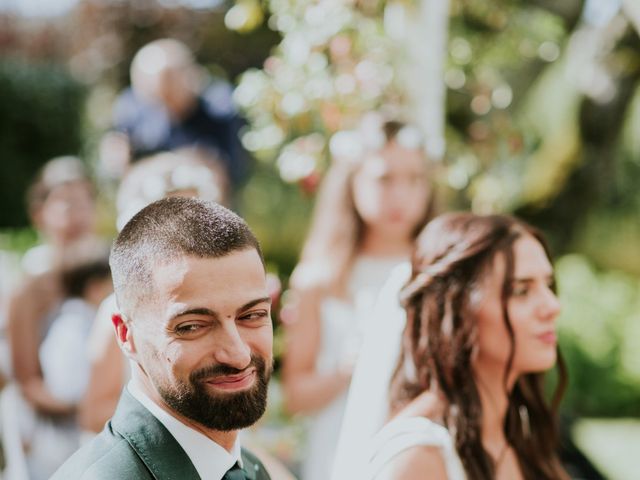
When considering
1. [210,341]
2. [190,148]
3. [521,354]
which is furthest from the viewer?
[190,148]

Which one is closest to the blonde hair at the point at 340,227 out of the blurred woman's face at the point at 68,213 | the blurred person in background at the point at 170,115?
the blurred woman's face at the point at 68,213

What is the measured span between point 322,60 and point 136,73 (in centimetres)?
256

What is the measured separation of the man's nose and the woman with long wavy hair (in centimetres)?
96

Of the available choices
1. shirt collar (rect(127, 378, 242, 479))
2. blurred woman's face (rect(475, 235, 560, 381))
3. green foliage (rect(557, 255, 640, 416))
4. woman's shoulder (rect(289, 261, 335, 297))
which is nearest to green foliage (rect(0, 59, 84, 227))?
green foliage (rect(557, 255, 640, 416))

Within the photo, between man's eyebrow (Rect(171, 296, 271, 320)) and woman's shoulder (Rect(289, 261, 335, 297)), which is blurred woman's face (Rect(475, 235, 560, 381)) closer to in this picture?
man's eyebrow (Rect(171, 296, 271, 320))

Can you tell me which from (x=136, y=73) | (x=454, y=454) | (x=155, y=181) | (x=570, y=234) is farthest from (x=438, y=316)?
(x=570, y=234)

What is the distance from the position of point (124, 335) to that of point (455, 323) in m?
1.14

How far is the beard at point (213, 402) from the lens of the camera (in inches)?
59.9

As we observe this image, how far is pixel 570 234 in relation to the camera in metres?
8.92

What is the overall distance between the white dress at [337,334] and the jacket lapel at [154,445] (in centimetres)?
219

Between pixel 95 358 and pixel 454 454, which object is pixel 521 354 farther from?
pixel 95 358

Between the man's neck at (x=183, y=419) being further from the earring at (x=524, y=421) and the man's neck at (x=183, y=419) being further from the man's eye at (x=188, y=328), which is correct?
the earring at (x=524, y=421)

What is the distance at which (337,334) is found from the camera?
3.82 metres

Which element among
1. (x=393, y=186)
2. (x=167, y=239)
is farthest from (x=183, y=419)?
(x=393, y=186)
